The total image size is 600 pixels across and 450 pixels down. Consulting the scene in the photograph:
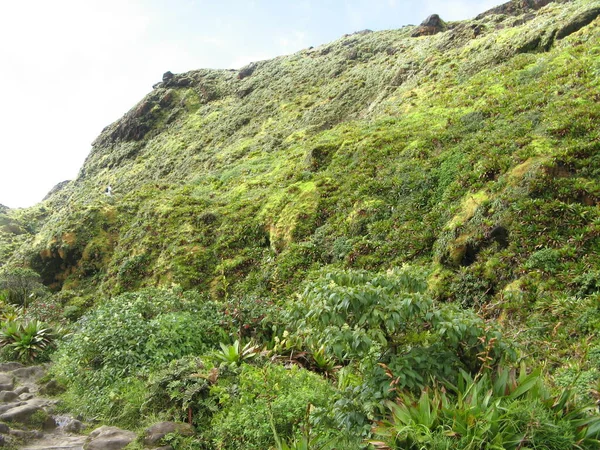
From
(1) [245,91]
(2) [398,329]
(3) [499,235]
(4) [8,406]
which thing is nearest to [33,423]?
(4) [8,406]

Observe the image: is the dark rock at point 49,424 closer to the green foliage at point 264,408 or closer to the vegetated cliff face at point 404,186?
the green foliage at point 264,408

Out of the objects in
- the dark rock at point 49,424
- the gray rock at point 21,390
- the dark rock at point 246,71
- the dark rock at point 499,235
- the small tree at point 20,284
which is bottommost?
the dark rock at point 49,424

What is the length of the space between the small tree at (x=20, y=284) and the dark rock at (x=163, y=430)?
16.7m

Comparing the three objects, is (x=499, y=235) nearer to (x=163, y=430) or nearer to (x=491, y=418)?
(x=491, y=418)

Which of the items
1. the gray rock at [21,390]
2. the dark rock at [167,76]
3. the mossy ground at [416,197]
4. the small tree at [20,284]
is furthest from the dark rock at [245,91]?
the gray rock at [21,390]

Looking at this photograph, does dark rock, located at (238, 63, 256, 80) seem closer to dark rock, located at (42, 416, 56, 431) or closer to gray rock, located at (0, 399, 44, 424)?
gray rock, located at (0, 399, 44, 424)

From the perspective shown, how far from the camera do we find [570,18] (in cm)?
1830

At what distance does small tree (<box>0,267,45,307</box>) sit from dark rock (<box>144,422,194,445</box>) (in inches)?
656

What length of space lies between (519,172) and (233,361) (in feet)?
25.6

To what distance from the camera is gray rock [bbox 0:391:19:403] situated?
8.21 m

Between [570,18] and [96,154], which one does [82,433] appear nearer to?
[570,18]

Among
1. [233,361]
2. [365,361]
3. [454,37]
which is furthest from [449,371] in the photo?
[454,37]

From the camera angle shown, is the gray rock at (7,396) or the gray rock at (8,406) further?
the gray rock at (7,396)

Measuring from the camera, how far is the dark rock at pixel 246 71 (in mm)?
46062
